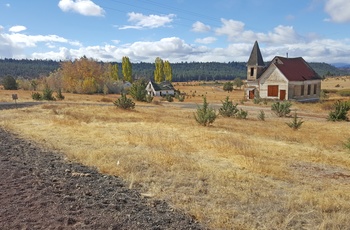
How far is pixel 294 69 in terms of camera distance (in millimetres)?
45875

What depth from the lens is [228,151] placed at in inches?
432

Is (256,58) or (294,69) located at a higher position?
(256,58)

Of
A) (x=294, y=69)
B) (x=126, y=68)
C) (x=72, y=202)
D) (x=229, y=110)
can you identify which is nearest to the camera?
(x=72, y=202)

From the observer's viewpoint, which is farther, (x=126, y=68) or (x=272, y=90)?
(x=126, y=68)

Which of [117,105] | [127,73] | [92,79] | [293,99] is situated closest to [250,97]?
[293,99]

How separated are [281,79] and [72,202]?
4223 cm

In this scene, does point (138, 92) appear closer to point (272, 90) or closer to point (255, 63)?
point (255, 63)

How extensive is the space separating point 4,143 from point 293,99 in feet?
130

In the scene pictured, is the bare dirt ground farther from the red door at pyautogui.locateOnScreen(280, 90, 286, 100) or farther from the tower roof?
the tower roof

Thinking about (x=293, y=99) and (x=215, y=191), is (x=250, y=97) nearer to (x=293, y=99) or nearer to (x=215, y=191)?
(x=293, y=99)

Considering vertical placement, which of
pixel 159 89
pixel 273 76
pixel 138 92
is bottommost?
pixel 159 89

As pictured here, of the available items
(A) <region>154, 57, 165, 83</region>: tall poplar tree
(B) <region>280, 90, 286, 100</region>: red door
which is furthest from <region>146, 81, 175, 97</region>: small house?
(B) <region>280, 90, 286, 100</region>: red door

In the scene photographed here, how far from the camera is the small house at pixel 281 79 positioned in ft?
143

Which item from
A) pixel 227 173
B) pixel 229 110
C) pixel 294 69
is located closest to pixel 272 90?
pixel 294 69
